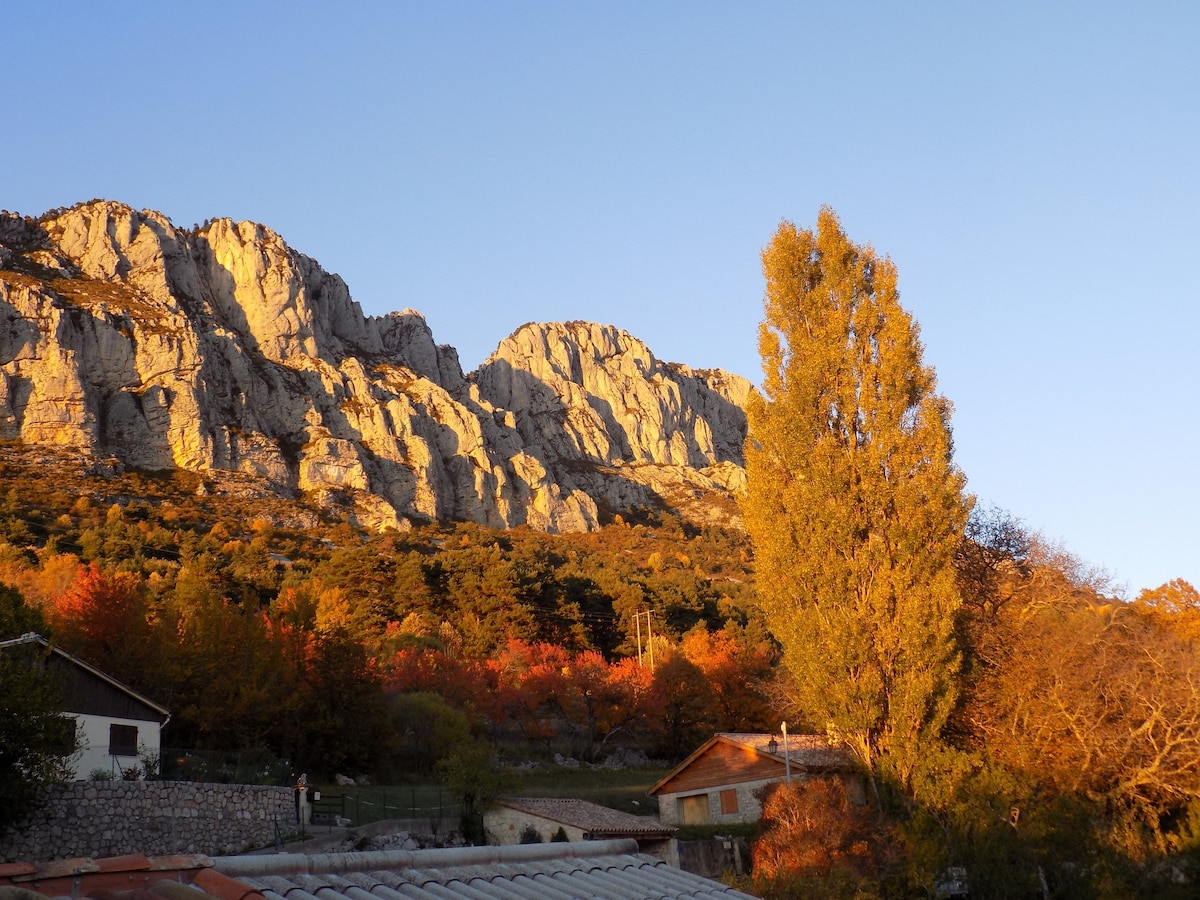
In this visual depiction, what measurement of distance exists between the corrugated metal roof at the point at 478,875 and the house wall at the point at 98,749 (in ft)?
68.3

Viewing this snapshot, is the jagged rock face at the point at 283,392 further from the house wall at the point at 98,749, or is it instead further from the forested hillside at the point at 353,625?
the house wall at the point at 98,749

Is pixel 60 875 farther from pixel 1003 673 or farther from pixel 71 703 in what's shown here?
pixel 71 703

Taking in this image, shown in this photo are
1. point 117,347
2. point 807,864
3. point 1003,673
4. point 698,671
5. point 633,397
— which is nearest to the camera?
point 807,864

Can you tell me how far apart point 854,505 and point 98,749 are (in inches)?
782

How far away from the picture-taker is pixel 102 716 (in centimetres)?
2641

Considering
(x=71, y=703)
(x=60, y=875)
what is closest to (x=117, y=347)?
(x=71, y=703)

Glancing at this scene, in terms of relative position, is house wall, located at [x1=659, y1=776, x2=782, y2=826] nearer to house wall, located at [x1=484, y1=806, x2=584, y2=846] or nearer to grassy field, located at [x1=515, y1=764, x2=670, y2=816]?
grassy field, located at [x1=515, y1=764, x2=670, y2=816]

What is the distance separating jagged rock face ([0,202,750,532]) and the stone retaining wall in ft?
209

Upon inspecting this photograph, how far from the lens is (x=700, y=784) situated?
34.0 m

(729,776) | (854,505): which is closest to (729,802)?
(729,776)

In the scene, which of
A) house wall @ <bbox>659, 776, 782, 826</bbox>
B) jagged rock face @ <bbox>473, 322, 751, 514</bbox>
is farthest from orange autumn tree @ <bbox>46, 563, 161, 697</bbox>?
jagged rock face @ <bbox>473, 322, 751, 514</bbox>

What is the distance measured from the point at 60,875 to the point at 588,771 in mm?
39624

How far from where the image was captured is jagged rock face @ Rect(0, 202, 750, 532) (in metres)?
86.3

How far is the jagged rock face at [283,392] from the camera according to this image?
283ft
